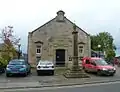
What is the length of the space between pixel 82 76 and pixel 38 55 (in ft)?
66.3

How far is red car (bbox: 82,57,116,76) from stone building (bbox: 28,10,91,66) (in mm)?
12938

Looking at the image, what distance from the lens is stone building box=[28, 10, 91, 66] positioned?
157 ft

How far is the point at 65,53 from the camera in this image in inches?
1927

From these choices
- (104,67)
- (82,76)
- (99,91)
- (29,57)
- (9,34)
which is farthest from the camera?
(9,34)

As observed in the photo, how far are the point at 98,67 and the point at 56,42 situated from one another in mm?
17648

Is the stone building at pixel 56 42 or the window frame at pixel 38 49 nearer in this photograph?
the stone building at pixel 56 42

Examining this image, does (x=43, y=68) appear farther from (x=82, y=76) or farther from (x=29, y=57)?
(x=29, y=57)

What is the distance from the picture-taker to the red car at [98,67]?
31.2 m

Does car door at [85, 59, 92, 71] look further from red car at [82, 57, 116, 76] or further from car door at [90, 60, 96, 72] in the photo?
car door at [90, 60, 96, 72]

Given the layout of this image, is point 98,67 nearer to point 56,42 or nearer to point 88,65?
point 88,65

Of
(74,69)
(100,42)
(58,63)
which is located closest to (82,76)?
(74,69)

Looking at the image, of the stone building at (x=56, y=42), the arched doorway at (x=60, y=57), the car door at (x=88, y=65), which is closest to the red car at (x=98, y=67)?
the car door at (x=88, y=65)

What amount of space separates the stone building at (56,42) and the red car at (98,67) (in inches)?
509

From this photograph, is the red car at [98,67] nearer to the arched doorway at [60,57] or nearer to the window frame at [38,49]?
the arched doorway at [60,57]
